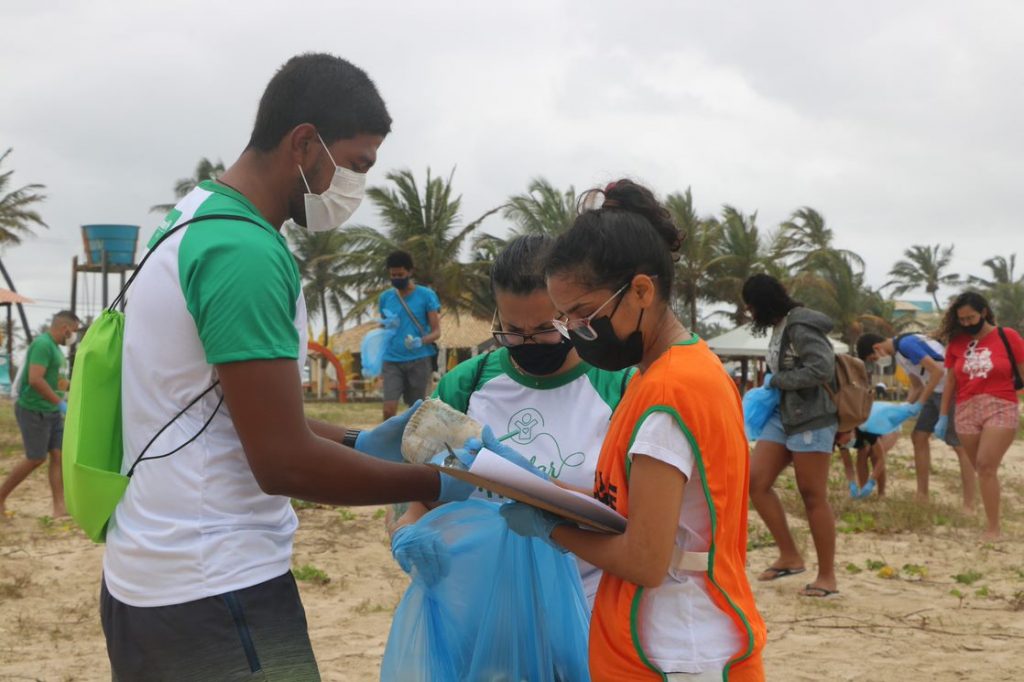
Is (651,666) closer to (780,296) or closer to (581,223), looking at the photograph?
(581,223)

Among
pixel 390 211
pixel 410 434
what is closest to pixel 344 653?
pixel 410 434

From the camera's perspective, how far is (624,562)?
180cm

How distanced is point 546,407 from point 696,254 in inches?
1203

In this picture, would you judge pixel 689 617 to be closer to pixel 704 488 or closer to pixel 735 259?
pixel 704 488

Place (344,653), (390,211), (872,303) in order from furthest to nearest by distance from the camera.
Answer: (872,303) < (390,211) < (344,653)

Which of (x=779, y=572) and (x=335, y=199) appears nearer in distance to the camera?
(x=335, y=199)

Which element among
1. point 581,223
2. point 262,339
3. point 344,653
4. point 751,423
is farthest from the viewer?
point 751,423

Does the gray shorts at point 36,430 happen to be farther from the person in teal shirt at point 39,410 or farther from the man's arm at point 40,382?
the man's arm at point 40,382

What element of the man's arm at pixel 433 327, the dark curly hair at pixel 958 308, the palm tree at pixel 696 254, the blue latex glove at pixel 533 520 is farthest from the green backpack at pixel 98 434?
the palm tree at pixel 696 254

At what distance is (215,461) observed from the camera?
68.4 inches

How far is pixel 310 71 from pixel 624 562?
1058 millimetres

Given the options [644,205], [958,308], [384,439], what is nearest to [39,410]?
[384,439]

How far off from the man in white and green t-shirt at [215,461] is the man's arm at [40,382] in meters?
6.44

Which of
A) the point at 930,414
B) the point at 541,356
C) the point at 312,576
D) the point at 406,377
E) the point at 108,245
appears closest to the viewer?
the point at 541,356
